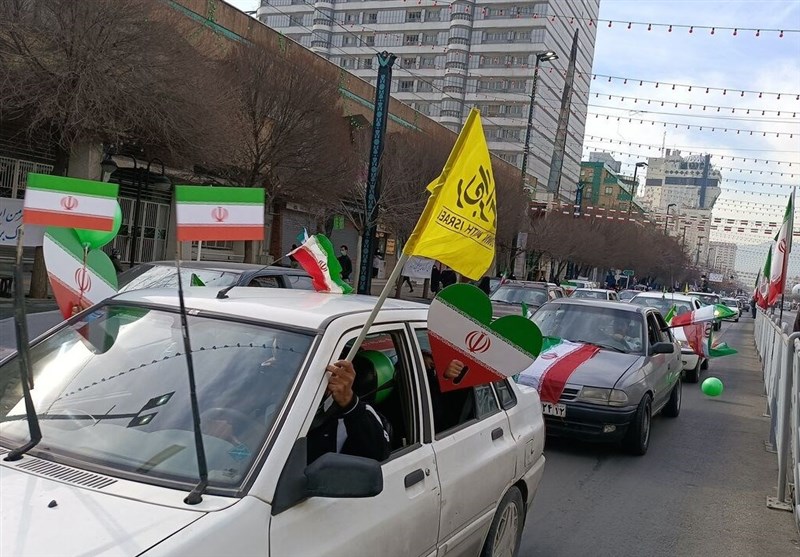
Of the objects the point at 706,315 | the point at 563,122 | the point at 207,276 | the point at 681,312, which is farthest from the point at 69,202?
the point at 563,122

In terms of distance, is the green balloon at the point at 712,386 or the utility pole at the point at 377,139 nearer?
the green balloon at the point at 712,386

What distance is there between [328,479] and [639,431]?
6024 millimetres

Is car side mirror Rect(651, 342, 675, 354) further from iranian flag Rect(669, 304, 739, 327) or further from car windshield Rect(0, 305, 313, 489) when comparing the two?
car windshield Rect(0, 305, 313, 489)

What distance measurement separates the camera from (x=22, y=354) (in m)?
2.37

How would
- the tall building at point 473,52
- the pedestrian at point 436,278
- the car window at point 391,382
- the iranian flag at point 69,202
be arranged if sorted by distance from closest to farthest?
the car window at point 391,382, the iranian flag at point 69,202, the pedestrian at point 436,278, the tall building at point 473,52

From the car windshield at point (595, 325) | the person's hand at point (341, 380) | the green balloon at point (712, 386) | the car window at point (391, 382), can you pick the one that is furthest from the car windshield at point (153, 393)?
the green balloon at point (712, 386)

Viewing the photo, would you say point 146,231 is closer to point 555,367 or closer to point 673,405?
point 673,405

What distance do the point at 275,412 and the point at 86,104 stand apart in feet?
42.3

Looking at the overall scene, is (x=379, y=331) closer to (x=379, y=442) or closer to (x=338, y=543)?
(x=379, y=442)

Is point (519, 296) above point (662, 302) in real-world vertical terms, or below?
below

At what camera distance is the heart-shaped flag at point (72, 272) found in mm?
4500

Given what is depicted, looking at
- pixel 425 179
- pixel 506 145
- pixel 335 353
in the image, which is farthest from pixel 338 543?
pixel 506 145

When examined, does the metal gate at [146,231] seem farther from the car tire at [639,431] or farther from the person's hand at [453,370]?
the person's hand at [453,370]

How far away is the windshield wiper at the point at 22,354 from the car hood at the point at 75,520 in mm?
239
